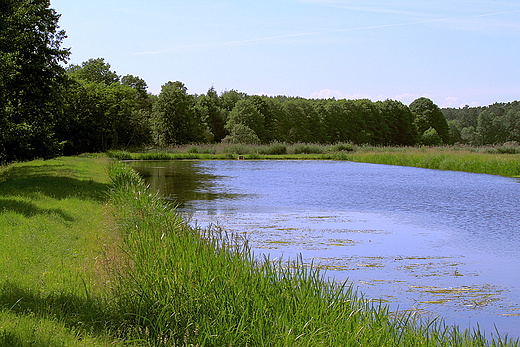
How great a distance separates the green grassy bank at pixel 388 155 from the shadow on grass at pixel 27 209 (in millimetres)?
21847

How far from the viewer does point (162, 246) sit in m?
5.47

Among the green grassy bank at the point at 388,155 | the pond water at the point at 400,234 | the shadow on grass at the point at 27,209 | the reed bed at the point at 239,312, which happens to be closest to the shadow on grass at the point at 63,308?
the reed bed at the point at 239,312

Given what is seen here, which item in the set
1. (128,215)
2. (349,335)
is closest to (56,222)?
(128,215)

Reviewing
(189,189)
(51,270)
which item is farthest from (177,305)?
(189,189)

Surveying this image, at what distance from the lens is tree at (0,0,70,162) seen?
54.5 ft

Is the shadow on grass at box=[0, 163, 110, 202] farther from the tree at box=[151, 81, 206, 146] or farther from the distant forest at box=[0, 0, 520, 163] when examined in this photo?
the tree at box=[151, 81, 206, 146]

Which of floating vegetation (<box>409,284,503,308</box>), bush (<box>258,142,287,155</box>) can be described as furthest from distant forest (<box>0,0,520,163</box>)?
floating vegetation (<box>409,284,503,308</box>)

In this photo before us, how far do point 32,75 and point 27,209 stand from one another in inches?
391

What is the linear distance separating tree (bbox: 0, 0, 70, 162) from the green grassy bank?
64.8 ft

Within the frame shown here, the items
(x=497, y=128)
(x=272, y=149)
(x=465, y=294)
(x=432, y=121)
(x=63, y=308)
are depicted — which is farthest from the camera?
(x=432, y=121)

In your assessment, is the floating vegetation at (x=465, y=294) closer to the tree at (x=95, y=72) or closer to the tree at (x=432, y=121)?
the tree at (x=95, y=72)

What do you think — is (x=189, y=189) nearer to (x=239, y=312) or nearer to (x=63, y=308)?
(x=63, y=308)

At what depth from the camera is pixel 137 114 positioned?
5197 centimetres

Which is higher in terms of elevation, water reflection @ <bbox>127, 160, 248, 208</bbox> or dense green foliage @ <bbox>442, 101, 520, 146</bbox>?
dense green foliage @ <bbox>442, 101, 520, 146</bbox>
